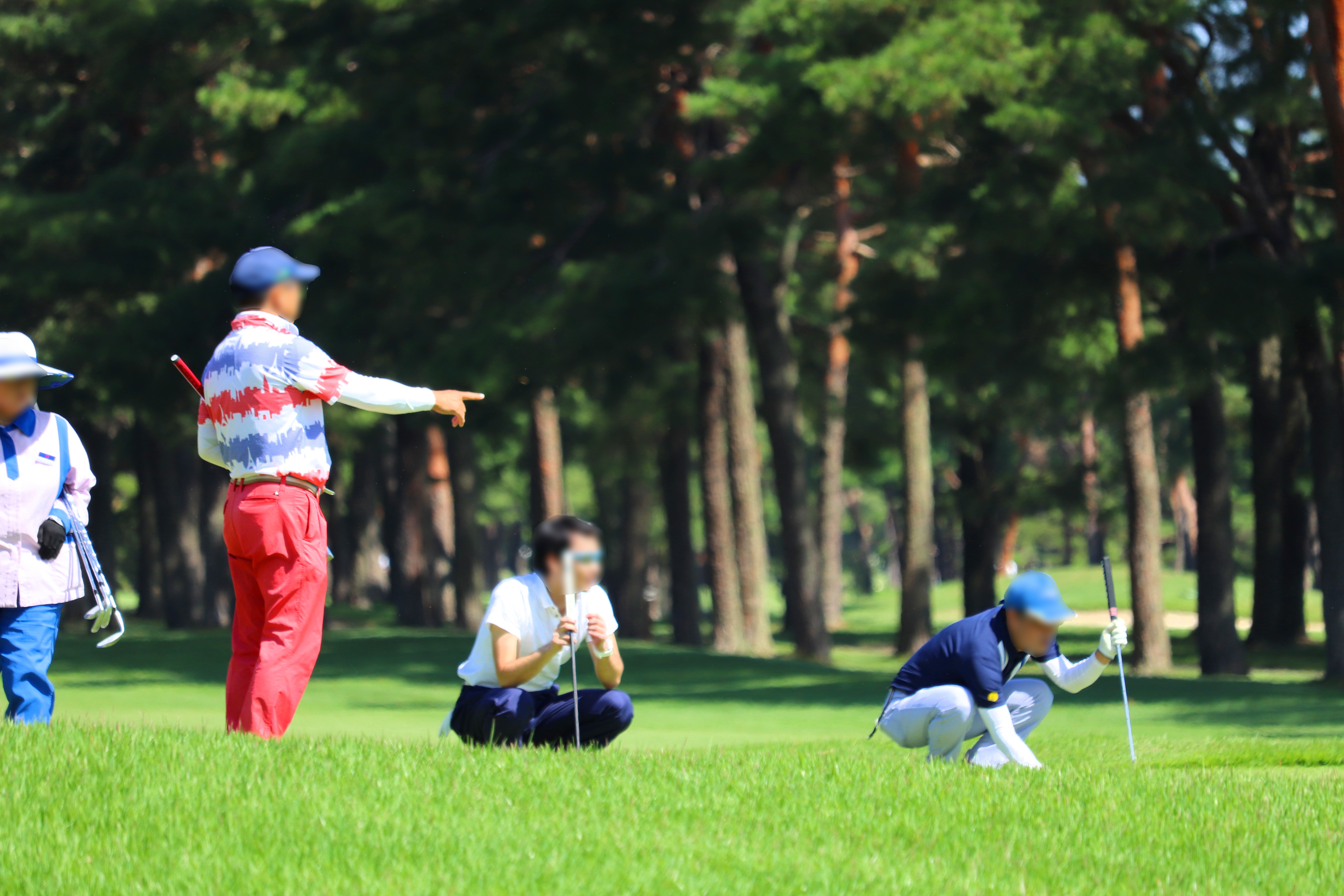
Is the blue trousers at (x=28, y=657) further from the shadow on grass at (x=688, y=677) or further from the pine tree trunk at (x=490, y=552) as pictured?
the pine tree trunk at (x=490, y=552)

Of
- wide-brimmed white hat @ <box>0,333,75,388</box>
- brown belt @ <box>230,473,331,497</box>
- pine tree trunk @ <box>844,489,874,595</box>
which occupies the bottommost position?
pine tree trunk @ <box>844,489,874,595</box>

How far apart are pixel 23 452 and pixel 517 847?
3.09 metres

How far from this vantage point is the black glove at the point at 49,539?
673cm

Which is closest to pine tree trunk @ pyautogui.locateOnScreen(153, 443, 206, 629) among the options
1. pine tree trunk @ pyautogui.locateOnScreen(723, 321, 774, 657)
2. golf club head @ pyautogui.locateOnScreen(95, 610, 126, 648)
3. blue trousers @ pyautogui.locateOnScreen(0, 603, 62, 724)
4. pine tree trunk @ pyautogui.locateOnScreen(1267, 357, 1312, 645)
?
pine tree trunk @ pyautogui.locateOnScreen(723, 321, 774, 657)

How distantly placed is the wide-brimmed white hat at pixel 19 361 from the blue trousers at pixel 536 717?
2.21 meters

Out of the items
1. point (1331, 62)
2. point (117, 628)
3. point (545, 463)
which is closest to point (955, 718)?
point (117, 628)

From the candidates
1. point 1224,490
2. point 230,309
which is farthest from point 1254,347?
point 230,309

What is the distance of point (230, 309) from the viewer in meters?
25.9

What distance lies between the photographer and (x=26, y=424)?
6809mm

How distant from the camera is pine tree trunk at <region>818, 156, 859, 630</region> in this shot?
2833 cm

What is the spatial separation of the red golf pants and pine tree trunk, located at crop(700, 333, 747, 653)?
2007cm

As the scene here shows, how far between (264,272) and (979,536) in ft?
91.8

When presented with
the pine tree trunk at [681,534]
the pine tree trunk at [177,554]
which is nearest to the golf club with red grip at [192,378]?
the pine tree trunk at [681,534]

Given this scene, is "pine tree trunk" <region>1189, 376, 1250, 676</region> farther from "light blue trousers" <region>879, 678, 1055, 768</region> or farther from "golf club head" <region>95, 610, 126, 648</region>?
"golf club head" <region>95, 610, 126, 648</region>
